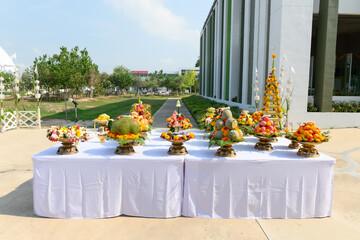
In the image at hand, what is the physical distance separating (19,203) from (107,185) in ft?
6.45

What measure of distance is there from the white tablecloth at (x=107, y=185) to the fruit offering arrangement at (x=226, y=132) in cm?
64

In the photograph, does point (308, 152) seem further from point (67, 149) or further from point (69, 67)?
point (69, 67)

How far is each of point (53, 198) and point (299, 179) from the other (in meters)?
3.92

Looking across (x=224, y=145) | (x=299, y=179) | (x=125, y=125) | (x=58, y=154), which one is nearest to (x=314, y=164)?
(x=299, y=179)

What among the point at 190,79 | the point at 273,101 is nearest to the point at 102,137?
the point at 273,101

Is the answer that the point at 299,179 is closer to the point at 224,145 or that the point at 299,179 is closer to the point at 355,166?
the point at 224,145

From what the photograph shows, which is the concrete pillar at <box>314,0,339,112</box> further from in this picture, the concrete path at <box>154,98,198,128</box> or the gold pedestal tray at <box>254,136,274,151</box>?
the gold pedestal tray at <box>254,136,274,151</box>

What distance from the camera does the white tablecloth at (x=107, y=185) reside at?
3.80m

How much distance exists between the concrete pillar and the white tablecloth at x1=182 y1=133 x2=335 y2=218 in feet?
35.7

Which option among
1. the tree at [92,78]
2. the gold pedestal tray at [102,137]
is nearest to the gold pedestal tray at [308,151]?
the gold pedestal tray at [102,137]

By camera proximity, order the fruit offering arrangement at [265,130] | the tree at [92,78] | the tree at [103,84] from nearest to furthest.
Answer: the fruit offering arrangement at [265,130], the tree at [92,78], the tree at [103,84]

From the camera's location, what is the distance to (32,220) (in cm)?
383

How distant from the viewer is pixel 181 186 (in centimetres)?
387

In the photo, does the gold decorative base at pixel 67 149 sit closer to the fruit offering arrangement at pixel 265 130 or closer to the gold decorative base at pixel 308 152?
the fruit offering arrangement at pixel 265 130
